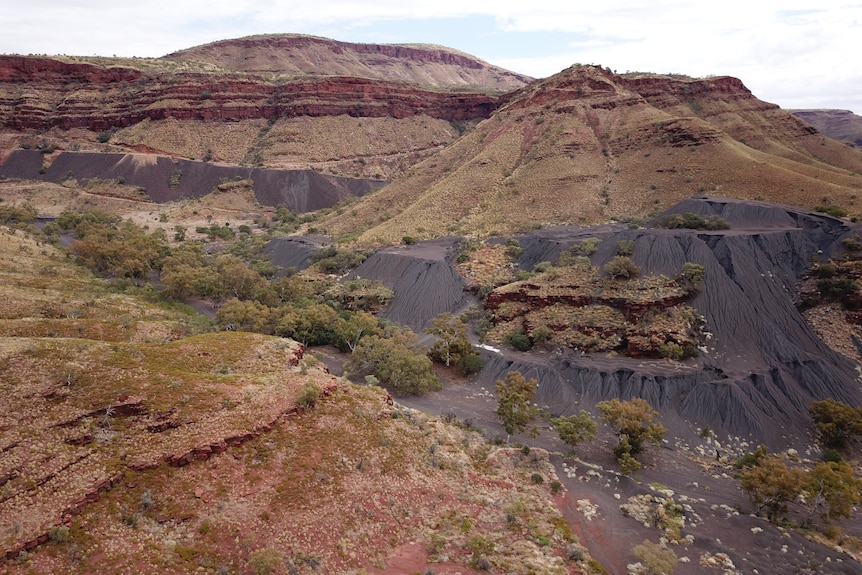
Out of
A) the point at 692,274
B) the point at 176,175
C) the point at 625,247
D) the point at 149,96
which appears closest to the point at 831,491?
the point at 692,274

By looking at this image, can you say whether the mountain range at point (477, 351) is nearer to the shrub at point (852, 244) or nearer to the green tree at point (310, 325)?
the shrub at point (852, 244)

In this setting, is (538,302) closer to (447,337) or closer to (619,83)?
(447,337)

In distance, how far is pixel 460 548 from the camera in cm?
1612

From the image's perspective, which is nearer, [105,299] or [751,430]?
[751,430]

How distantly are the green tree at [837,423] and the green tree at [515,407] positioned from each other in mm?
13595

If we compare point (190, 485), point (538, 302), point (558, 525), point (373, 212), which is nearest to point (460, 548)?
point (558, 525)

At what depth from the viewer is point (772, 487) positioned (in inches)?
727

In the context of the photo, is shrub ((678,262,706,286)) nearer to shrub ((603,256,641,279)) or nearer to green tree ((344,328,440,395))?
shrub ((603,256,641,279))

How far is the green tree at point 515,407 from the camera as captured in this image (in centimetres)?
2360

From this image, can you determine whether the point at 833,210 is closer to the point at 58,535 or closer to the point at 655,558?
the point at 655,558

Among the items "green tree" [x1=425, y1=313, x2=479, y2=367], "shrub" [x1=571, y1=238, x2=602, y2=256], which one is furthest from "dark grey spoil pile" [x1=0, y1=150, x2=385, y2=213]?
"green tree" [x1=425, y1=313, x2=479, y2=367]

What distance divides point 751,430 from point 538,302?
14.9 m

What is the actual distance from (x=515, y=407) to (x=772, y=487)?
10349mm

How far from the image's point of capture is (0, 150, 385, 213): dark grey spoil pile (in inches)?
3115
